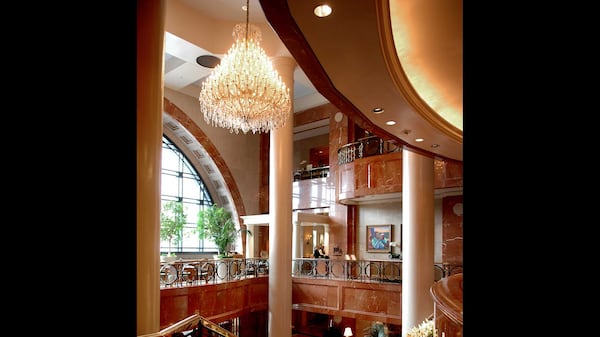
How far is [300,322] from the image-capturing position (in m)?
17.4

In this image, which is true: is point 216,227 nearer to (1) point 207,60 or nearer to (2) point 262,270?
(2) point 262,270

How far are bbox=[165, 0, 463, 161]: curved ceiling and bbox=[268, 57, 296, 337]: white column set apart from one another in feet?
14.4

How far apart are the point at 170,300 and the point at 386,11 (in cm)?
767

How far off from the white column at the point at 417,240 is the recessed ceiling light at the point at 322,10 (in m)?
5.89

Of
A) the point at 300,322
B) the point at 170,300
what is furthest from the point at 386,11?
the point at 300,322

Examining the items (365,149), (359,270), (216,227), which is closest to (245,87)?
(365,149)

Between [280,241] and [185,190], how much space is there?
821 centimetres

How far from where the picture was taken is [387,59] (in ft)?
13.4

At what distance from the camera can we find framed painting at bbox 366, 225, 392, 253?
50.2ft
